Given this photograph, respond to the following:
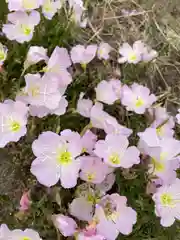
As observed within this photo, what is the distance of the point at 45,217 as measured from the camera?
5.06 ft

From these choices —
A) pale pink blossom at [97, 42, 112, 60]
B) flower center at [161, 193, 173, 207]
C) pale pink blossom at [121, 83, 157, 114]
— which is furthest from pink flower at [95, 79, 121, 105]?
flower center at [161, 193, 173, 207]

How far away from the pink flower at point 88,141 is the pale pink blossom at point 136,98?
0.30 meters

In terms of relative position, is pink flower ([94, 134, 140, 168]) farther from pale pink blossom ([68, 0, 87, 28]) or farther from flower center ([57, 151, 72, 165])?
pale pink blossom ([68, 0, 87, 28])

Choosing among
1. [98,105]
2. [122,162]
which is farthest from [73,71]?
[122,162]

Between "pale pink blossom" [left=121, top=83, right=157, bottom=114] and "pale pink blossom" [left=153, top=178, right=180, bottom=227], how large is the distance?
0.36 meters

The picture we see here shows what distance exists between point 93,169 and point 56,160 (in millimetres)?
106

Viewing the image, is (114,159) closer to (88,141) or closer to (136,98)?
(88,141)

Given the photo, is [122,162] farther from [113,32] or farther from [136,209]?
[113,32]

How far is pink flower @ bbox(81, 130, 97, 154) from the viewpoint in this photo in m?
1.49

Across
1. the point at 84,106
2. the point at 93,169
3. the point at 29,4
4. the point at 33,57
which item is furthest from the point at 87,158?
the point at 29,4

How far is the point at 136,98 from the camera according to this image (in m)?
1.78

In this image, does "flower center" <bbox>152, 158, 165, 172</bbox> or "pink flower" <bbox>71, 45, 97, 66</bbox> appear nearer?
"flower center" <bbox>152, 158, 165, 172</bbox>

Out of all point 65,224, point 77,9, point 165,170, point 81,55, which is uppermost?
point 77,9

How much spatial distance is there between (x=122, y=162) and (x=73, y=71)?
20.2 inches
